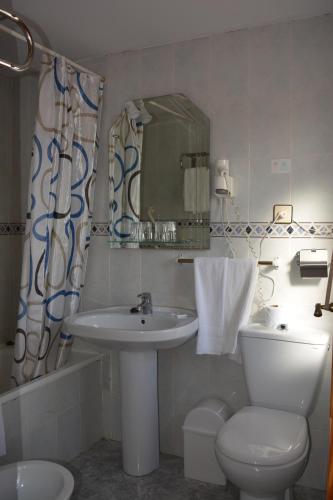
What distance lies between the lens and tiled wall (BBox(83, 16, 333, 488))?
2.23 metres

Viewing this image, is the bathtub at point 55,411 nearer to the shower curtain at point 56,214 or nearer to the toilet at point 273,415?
the shower curtain at point 56,214

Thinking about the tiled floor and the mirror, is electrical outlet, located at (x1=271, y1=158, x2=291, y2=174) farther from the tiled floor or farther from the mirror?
the tiled floor

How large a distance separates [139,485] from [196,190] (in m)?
1.59

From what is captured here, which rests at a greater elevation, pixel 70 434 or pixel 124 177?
pixel 124 177

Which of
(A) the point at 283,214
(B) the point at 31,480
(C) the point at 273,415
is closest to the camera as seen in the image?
(B) the point at 31,480

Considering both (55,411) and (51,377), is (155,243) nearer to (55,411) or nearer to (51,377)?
(51,377)

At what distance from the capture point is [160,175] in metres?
2.56

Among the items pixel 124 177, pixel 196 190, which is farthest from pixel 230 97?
pixel 124 177

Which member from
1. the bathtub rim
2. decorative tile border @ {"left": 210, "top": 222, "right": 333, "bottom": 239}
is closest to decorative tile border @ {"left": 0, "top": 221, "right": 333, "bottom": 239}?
decorative tile border @ {"left": 210, "top": 222, "right": 333, "bottom": 239}

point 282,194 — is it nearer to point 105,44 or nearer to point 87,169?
point 87,169

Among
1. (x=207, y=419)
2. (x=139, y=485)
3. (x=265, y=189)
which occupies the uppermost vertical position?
(x=265, y=189)

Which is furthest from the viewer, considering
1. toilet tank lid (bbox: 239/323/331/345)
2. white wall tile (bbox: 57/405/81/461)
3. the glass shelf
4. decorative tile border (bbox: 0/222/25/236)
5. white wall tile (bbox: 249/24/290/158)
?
→ decorative tile border (bbox: 0/222/25/236)

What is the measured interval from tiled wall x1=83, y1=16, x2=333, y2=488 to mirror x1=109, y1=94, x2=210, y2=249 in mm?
72

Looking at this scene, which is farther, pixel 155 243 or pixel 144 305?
pixel 155 243
